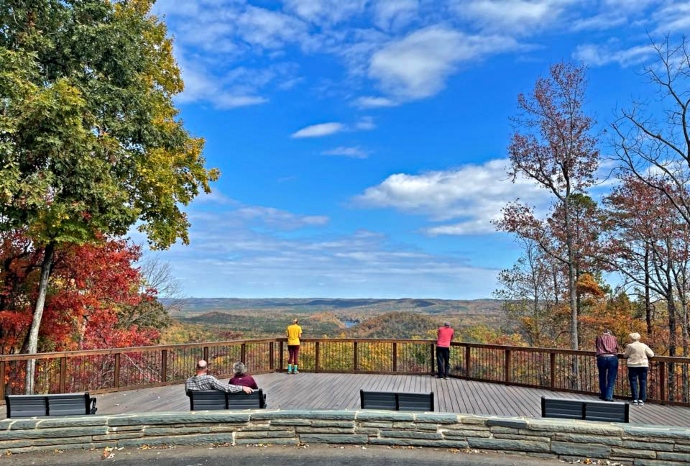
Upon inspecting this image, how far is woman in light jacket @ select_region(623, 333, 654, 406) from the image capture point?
863 cm

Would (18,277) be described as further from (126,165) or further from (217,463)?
(217,463)

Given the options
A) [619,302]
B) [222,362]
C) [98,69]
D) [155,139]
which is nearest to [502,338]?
[619,302]

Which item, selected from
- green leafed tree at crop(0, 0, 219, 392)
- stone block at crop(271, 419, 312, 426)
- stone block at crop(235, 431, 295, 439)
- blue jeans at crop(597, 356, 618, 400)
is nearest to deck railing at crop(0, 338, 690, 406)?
blue jeans at crop(597, 356, 618, 400)

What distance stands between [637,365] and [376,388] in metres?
5.04

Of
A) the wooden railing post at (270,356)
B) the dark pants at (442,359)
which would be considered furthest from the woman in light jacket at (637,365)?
the wooden railing post at (270,356)

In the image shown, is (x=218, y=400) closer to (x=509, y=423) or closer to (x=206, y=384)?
(x=206, y=384)

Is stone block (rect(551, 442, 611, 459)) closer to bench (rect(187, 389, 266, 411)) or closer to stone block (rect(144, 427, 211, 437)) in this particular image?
bench (rect(187, 389, 266, 411))

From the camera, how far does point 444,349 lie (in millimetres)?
11594

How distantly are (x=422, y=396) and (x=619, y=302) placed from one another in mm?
23542

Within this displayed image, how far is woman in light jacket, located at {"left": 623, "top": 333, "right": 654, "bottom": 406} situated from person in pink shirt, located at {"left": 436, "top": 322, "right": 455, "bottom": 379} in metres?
3.66

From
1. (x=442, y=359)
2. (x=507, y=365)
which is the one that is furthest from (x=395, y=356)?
(x=507, y=365)

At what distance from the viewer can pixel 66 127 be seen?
1037 cm

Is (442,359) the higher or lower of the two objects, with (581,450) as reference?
higher

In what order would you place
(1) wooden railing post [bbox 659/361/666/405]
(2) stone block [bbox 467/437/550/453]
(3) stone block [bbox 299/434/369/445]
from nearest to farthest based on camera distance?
(2) stone block [bbox 467/437/550/453] < (3) stone block [bbox 299/434/369/445] < (1) wooden railing post [bbox 659/361/666/405]
